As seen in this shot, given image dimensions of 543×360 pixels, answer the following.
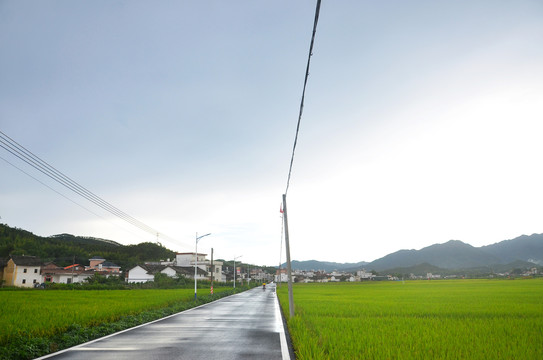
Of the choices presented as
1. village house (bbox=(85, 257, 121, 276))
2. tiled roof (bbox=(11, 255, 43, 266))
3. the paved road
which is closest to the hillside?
village house (bbox=(85, 257, 121, 276))

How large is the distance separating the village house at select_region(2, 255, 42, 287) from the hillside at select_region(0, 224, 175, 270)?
2069 centimetres

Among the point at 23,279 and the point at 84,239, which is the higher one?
the point at 84,239

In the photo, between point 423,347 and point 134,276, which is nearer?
point 423,347

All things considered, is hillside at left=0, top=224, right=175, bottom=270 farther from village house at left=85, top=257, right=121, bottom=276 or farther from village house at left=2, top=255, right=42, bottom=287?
village house at left=2, top=255, right=42, bottom=287

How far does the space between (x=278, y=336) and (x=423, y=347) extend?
470 cm

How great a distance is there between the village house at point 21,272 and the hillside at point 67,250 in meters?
20.7

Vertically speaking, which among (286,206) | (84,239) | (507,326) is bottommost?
(507,326)

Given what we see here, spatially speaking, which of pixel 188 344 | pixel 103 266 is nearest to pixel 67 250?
pixel 103 266

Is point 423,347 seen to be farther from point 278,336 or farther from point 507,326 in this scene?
point 507,326

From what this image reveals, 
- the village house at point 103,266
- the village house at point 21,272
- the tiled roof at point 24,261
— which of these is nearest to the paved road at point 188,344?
the village house at point 21,272

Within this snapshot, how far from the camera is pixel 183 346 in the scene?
385 inches

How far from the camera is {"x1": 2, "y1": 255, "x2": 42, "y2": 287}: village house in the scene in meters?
66.5

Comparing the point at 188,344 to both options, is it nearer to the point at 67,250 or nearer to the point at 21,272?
the point at 21,272

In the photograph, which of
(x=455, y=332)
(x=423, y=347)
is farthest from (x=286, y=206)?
(x=423, y=347)
